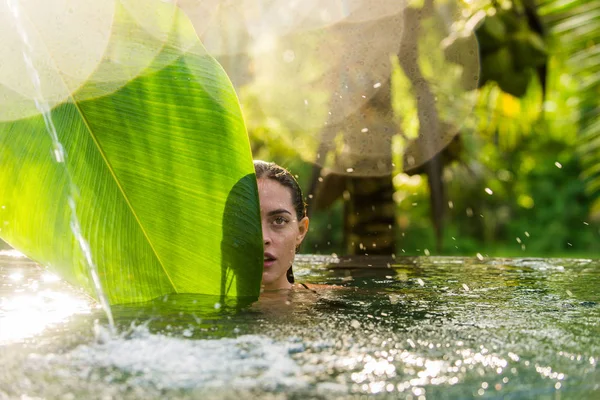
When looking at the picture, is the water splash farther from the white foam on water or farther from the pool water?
the white foam on water

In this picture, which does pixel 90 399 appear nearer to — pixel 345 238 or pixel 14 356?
pixel 14 356

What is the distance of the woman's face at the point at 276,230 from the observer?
3.28 metres

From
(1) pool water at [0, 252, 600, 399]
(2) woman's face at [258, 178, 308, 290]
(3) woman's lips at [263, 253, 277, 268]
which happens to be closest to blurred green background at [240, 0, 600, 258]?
(2) woman's face at [258, 178, 308, 290]

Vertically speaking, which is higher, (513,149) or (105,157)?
(513,149)

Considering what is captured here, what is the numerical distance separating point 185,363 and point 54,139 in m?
0.94

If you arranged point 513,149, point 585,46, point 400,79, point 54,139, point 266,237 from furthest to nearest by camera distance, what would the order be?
point 513,149
point 585,46
point 400,79
point 266,237
point 54,139

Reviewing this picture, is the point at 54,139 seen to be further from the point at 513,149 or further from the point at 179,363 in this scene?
the point at 513,149

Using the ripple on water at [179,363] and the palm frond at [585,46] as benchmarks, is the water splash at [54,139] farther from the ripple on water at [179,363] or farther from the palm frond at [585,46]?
the palm frond at [585,46]

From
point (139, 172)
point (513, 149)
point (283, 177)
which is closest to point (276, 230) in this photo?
point (283, 177)

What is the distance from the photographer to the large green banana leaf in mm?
2201

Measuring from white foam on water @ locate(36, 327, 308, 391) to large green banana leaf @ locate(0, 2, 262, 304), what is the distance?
470mm

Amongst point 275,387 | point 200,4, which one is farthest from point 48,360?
point 200,4

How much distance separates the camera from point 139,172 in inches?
88.2

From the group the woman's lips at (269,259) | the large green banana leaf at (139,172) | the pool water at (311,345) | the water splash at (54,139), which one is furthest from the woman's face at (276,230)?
the water splash at (54,139)
